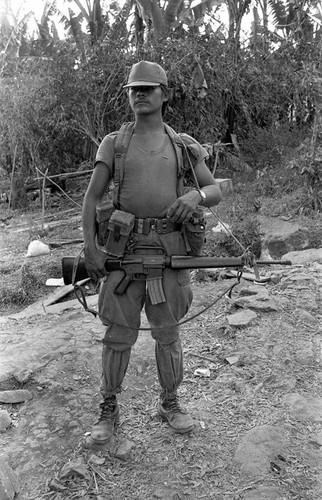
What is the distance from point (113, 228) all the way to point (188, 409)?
135 centimetres

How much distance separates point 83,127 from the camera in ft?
35.0

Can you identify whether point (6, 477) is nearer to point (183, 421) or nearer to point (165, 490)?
point (165, 490)

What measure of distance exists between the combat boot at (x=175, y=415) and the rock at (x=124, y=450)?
27cm

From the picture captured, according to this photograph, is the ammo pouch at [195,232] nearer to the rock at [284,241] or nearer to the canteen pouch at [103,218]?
the canteen pouch at [103,218]

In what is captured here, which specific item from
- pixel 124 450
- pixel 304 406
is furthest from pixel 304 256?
pixel 124 450

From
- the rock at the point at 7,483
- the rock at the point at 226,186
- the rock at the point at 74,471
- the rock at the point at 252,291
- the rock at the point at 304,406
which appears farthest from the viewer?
the rock at the point at 226,186

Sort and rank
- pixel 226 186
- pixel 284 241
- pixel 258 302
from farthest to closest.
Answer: pixel 226 186, pixel 284 241, pixel 258 302

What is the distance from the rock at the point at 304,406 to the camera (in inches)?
116

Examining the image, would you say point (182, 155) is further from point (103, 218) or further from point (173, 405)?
point (173, 405)

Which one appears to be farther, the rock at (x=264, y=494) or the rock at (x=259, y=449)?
the rock at (x=259, y=449)

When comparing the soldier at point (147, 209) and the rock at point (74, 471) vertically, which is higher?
the soldier at point (147, 209)

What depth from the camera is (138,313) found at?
2625 millimetres

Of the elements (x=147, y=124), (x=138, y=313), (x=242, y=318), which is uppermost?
(x=147, y=124)

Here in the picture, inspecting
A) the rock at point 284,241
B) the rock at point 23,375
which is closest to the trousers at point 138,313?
the rock at point 23,375
